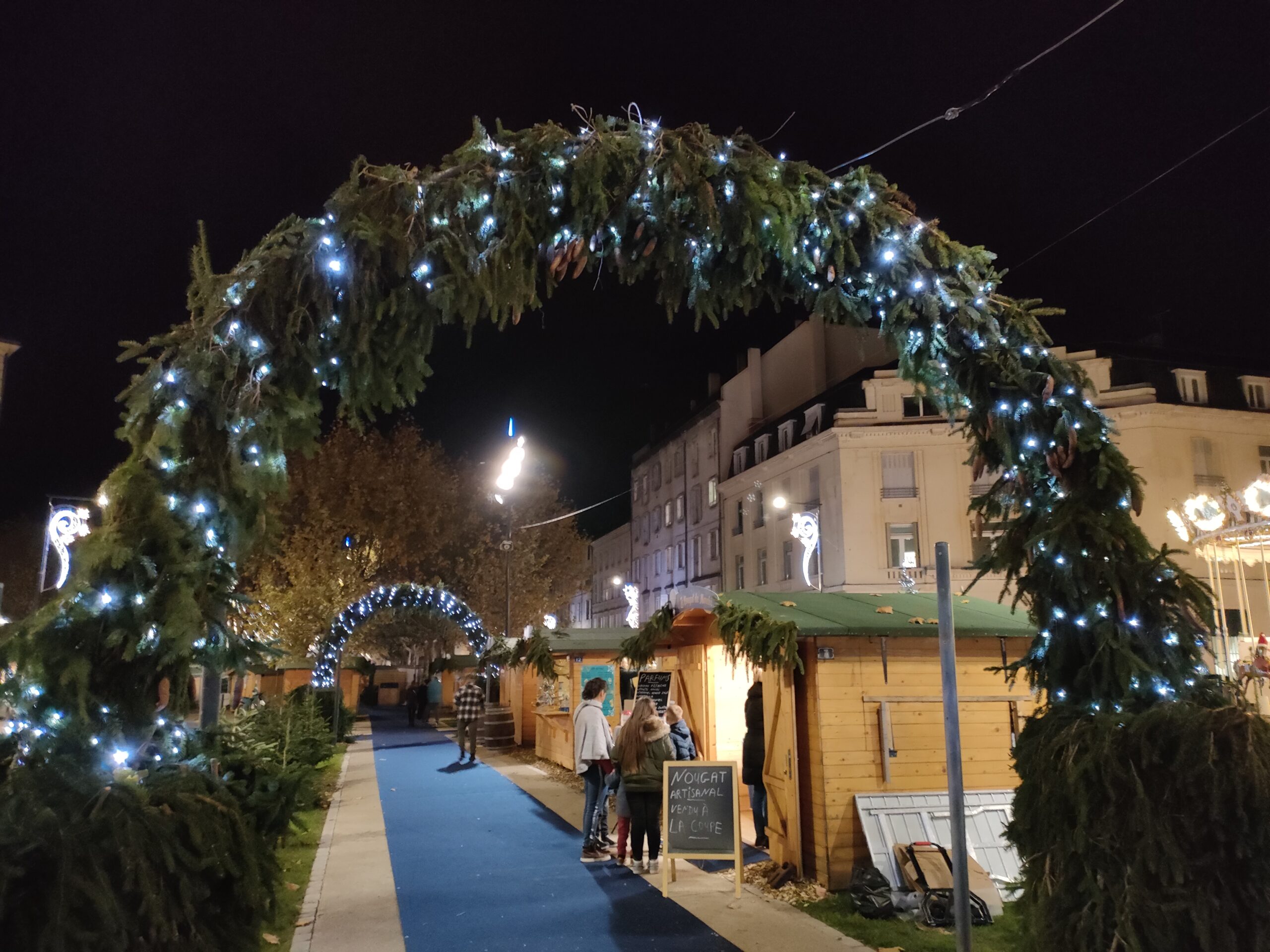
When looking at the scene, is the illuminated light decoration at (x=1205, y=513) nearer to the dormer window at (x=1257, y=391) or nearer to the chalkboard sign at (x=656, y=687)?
the chalkboard sign at (x=656, y=687)

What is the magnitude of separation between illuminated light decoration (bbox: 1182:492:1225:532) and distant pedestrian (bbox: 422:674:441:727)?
23182 mm

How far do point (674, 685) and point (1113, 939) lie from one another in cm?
816

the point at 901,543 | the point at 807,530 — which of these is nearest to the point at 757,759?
the point at 807,530

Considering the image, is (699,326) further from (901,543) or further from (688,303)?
(901,543)

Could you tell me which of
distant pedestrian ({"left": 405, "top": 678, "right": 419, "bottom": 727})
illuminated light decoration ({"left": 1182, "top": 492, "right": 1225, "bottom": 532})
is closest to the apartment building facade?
illuminated light decoration ({"left": 1182, "top": 492, "right": 1225, "bottom": 532})

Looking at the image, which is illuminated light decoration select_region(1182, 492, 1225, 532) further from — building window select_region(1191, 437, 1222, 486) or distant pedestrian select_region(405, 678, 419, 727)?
distant pedestrian select_region(405, 678, 419, 727)

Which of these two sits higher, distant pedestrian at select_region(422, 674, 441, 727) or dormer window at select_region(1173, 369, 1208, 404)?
dormer window at select_region(1173, 369, 1208, 404)

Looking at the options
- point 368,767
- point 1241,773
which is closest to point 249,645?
point 1241,773

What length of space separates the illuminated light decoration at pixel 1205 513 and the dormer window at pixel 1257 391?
60.7 feet

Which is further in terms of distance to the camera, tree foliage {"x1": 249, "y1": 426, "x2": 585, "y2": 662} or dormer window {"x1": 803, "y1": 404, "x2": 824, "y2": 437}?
dormer window {"x1": 803, "y1": 404, "x2": 824, "y2": 437}

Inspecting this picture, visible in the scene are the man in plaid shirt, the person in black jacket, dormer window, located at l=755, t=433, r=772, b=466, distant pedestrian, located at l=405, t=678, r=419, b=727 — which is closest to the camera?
the person in black jacket

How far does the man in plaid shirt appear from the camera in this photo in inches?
683

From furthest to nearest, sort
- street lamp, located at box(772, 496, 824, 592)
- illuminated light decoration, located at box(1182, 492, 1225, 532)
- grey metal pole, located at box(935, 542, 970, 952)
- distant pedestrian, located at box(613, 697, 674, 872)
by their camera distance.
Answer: street lamp, located at box(772, 496, 824, 592), illuminated light decoration, located at box(1182, 492, 1225, 532), distant pedestrian, located at box(613, 697, 674, 872), grey metal pole, located at box(935, 542, 970, 952)

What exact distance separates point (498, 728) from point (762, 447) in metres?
19.5
